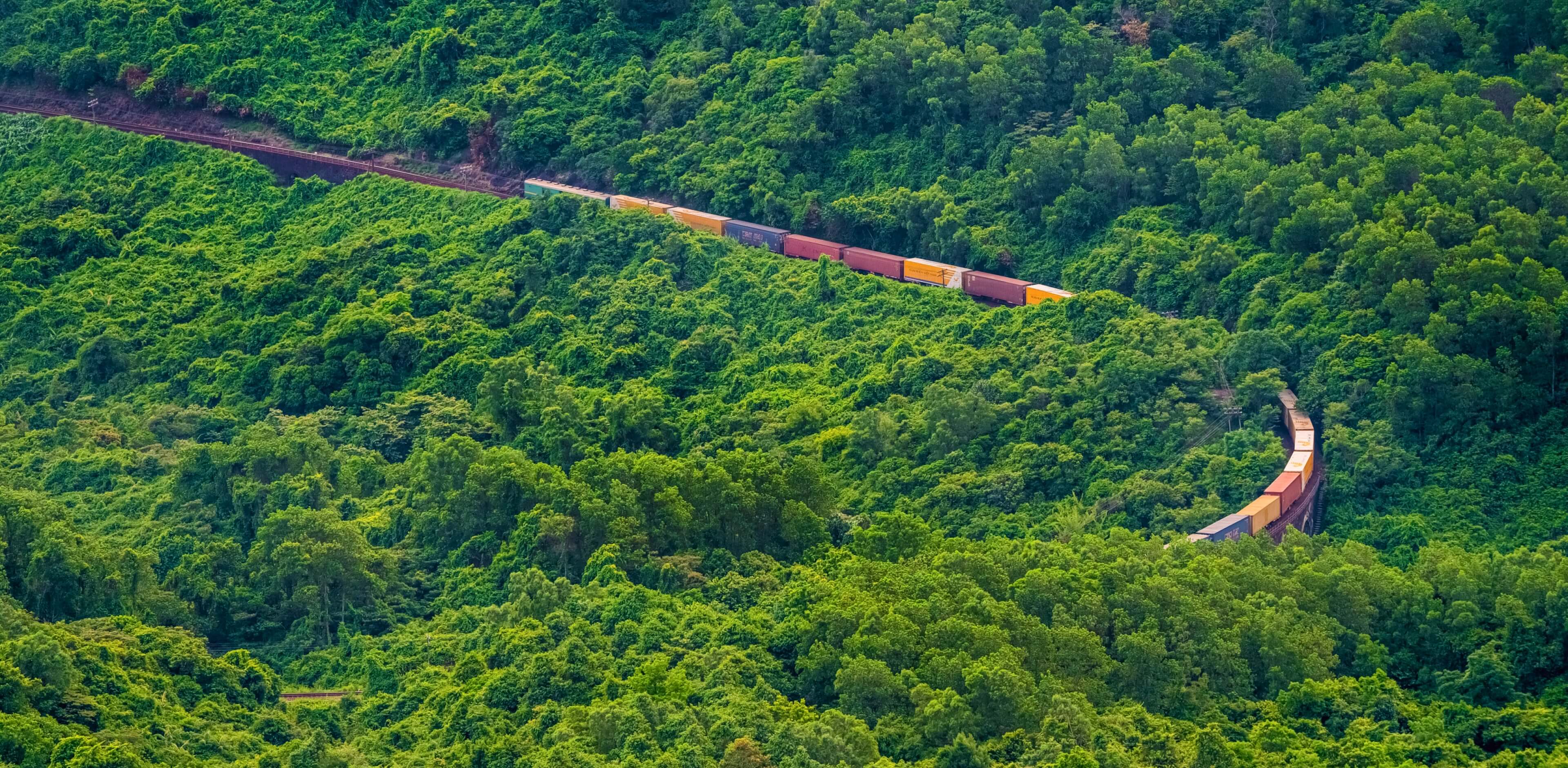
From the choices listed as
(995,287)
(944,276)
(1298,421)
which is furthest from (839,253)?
(1298,421)

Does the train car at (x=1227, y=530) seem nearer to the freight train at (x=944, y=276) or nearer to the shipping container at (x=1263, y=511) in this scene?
the freight train at (x=944, y=276)

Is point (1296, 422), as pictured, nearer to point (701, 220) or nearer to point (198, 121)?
point (701, 220)

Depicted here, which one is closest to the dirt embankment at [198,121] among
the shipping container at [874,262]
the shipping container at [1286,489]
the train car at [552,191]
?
the train car at [552,191]

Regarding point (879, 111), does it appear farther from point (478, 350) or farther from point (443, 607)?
point (443, 607)

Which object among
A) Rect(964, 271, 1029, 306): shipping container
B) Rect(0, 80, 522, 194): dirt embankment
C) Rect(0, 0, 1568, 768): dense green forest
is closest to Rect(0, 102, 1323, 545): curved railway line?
Rect(964, 271, 1029, 306): shipping container

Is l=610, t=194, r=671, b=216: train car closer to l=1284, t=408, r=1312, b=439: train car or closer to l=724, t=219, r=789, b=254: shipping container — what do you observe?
l=724, t=219, r=789, b=254: shipping container

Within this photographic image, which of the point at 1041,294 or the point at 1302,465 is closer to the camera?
the point at 1302,465
